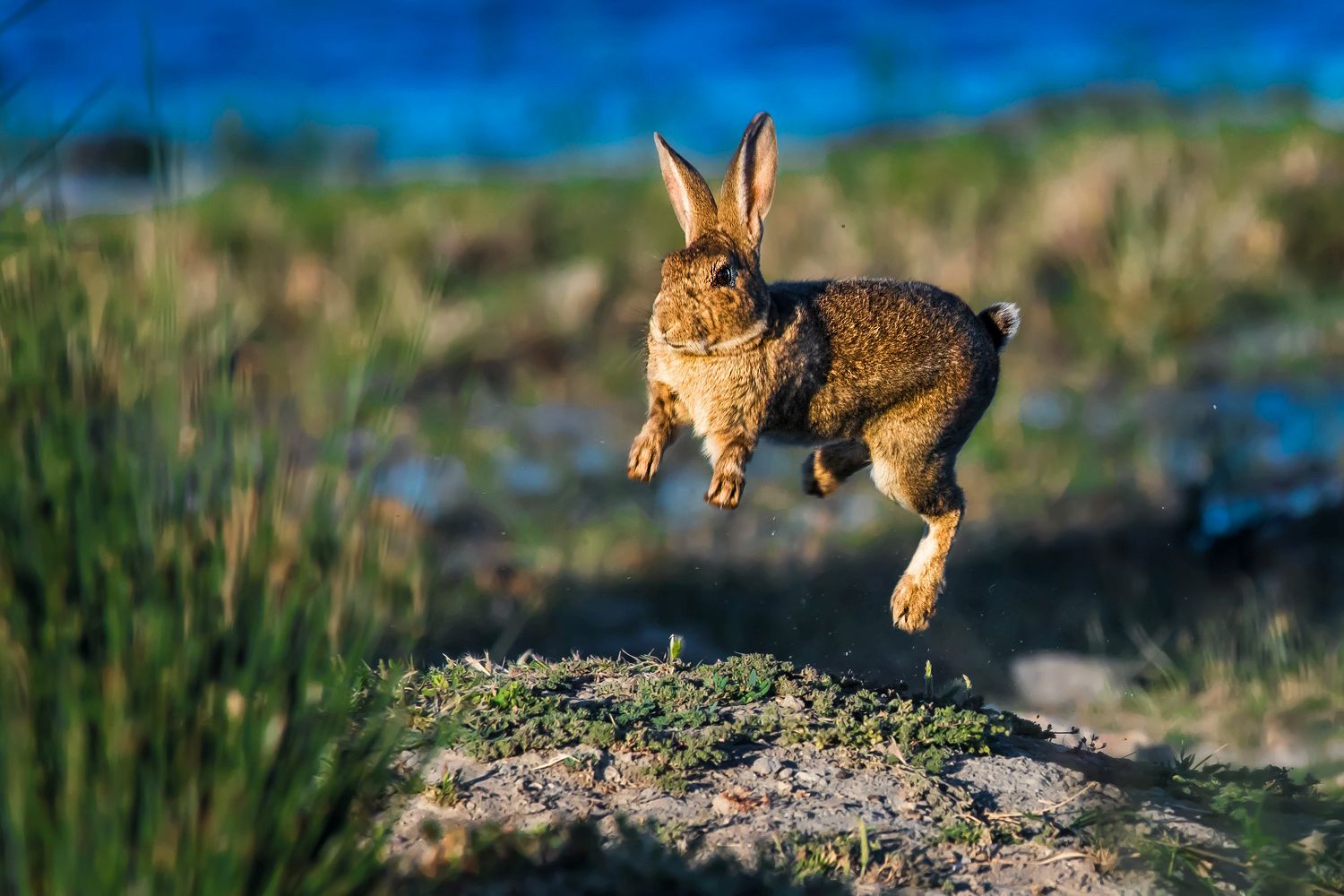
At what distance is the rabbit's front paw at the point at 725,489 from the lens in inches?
164

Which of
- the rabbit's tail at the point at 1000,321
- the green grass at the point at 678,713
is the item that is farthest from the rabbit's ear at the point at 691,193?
the green grass at the point at 678,713

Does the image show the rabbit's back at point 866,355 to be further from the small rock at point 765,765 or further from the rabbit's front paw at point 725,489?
the small rock at point 765,765

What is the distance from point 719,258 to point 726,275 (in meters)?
0.06

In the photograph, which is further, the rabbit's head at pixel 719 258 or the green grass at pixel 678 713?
the rabbit's head at pixel 719 258

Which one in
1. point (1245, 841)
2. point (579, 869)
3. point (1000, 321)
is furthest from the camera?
point (1000, 321)

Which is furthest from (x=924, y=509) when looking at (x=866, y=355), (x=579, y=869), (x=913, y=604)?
(x=579, y=869)

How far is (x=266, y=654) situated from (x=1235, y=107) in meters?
15.5

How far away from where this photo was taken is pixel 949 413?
4883mm

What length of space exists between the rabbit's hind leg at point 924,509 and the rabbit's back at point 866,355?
0.58ft

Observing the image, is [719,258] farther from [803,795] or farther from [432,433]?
[432,433]

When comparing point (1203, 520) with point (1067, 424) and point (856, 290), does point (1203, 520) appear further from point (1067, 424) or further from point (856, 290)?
point (856, 290)

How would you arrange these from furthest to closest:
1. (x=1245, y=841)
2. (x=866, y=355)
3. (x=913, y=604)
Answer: (x=913, y=604) < (x=866, y=355) < (x=1245, y=841)

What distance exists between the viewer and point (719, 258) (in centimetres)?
427

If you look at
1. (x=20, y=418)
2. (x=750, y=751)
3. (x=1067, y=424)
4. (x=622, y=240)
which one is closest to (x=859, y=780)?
(x=750, y=751)
